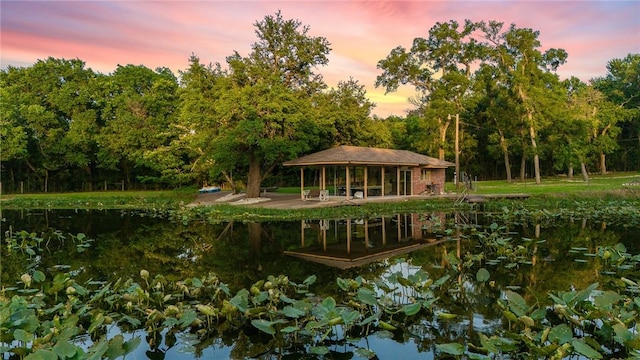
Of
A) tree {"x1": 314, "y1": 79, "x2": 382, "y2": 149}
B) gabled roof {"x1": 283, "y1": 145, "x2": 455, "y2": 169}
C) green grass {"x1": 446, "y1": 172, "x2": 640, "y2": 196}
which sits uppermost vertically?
tree {"x1": 314, "y1": 79, "x2": 382, "y2": 149}

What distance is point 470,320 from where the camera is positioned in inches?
219

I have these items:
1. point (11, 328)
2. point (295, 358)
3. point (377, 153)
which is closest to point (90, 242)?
point (11, 328)

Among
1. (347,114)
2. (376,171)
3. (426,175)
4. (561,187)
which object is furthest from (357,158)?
(561,187)

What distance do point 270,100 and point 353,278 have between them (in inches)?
656

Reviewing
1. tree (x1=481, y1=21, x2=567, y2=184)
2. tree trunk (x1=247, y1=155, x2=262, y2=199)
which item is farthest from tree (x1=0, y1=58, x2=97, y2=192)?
tree (x1=481, y1=21, x2=567, y2=184)

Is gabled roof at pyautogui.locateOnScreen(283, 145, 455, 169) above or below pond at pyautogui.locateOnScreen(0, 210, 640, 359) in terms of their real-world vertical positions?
above

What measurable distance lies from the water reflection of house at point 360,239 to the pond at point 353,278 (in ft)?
0.17

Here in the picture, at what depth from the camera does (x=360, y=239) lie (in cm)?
1255

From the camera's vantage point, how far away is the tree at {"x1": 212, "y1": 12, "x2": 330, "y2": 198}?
22547 millimetres

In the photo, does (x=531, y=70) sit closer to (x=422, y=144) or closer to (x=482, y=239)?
(x=422, y=144)

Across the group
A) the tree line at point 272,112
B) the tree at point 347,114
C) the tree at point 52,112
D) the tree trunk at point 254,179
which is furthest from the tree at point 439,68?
the tree at point 52,112

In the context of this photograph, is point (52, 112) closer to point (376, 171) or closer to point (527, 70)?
point (376, 171)

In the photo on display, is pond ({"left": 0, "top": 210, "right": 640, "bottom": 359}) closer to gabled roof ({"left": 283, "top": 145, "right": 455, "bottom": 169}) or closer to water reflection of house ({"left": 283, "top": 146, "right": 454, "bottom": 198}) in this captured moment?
gabled roof ({"left": 283, "top": 145, "right": 455, "bottom": 169})

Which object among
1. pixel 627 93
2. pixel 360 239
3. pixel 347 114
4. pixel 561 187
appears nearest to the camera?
pixel 360 239
